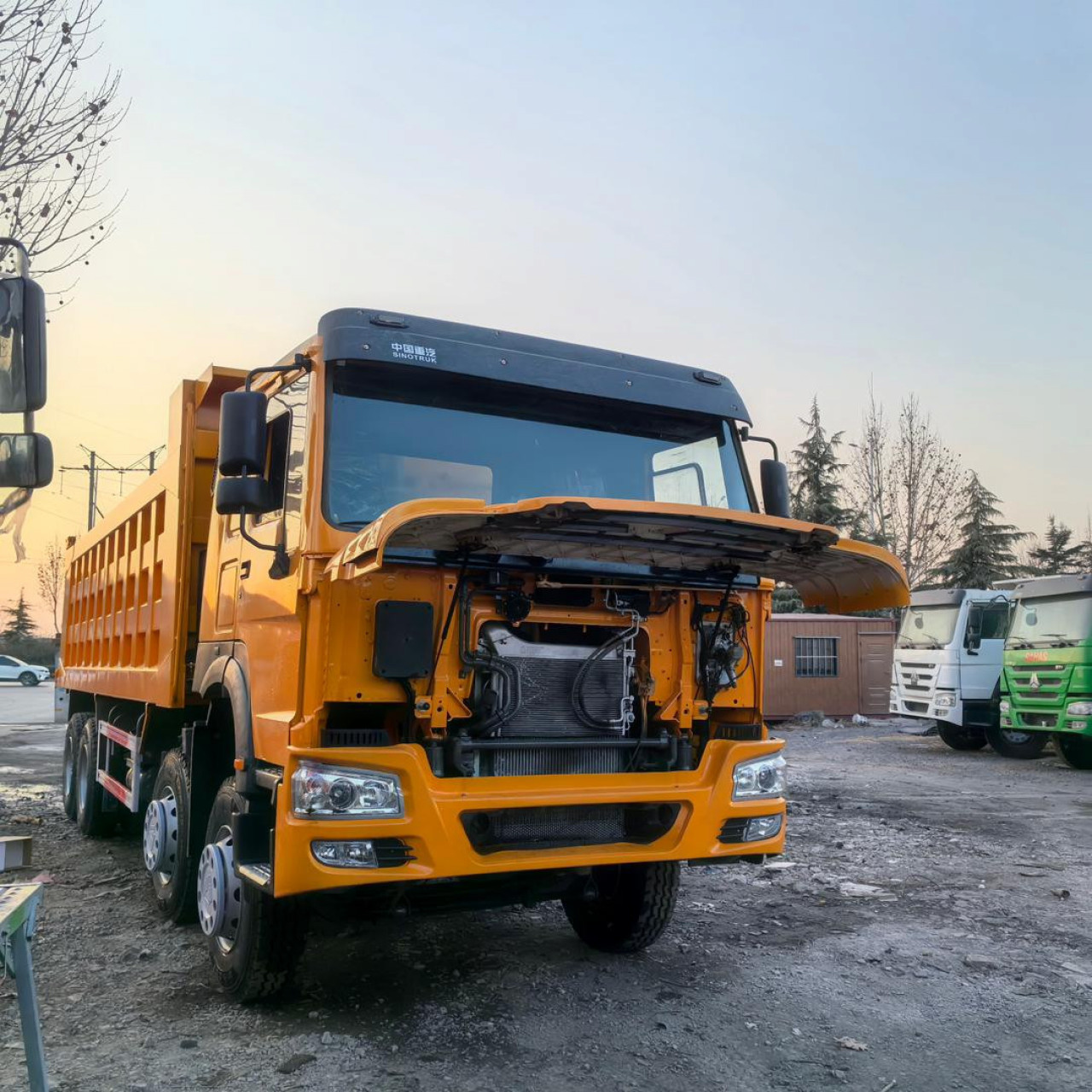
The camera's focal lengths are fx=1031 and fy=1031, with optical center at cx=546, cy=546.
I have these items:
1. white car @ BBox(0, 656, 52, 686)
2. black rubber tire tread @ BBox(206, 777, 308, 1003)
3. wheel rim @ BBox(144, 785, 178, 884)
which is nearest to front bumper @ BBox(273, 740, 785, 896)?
black rubber tire tread @ BBox(206, 777, 308, 1003)

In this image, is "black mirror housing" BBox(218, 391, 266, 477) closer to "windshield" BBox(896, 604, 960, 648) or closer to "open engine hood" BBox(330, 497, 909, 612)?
"open engine hood" BBox(330, 497, 909, 612)

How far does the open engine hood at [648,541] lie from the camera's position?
3.45 meters

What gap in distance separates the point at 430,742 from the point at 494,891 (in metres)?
0.82

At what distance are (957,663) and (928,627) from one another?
106 centimetres

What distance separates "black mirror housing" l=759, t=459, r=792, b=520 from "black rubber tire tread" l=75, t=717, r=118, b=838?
5795 millimetres

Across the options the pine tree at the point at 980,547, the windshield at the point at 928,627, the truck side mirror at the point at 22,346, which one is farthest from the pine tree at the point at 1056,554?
the truck side mirror at the point at 22,346

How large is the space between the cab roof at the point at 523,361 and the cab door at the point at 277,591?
0.30 meters

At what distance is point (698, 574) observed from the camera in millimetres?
4441

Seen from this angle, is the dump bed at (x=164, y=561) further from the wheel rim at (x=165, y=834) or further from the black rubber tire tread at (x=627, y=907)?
the black rubber tire tread at (x=627, y=907)

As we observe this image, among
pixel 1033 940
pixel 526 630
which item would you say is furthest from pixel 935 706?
pixel 526 630

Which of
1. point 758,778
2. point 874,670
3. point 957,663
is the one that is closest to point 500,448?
point 758,778

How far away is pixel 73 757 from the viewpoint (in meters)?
9.28

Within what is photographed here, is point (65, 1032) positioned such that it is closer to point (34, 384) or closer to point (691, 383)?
point (34, 384)

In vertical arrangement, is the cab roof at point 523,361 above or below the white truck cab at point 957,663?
above
